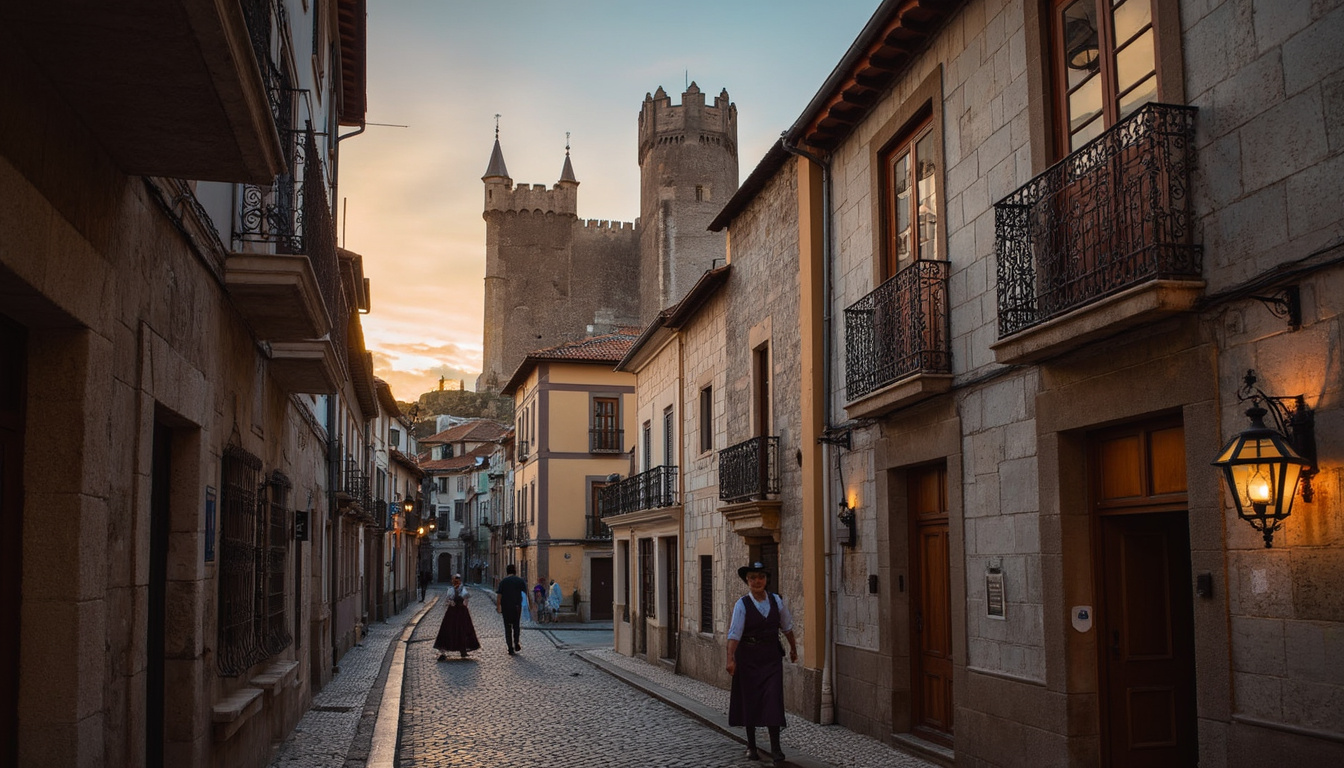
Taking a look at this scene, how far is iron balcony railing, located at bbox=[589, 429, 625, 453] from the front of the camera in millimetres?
40375

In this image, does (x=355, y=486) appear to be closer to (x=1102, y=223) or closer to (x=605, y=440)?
(x=605, y=440)

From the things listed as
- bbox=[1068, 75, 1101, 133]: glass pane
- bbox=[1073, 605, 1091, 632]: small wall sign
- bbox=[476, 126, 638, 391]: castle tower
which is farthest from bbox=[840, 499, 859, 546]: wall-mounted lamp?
bbox=[476, 126, 638, 391]: castle tower

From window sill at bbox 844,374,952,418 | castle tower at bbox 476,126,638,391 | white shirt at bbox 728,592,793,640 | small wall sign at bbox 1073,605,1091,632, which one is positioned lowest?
white shirt at bbox 728,592,793,640

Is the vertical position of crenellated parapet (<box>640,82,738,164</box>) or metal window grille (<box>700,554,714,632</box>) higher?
crenellated parapet (<box>640,82,738,164</box>)

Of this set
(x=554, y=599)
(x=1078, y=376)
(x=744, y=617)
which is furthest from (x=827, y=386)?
(x=554, y=599)

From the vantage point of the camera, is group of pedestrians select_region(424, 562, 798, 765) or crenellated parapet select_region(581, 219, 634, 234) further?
crenellated parapet select_region(581, 219, 634, 234)

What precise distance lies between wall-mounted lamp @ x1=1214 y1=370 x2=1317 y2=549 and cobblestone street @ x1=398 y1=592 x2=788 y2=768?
5384 millimetres

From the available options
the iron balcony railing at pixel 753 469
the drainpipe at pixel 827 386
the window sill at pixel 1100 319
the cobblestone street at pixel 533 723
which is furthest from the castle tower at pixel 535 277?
the window sill at pixel 1100 319

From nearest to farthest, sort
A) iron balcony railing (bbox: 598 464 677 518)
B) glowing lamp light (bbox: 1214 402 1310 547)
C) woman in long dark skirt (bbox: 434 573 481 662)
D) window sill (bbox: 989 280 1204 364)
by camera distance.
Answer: glowing lamp light (bbox: 1214 402 1310 547) → window sill (bbox: 989 280 1204 364) → iron balcony railing (bbox: 598 464 677 518) → woman in long dark skirt (bbox: 434 573 481 662)

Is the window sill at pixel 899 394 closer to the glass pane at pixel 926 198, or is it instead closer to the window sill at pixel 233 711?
the glass pane at pixel 926 198

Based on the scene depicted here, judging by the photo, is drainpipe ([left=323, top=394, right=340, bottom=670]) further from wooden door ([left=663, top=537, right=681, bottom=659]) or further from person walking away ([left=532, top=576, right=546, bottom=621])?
person walking away ([left=532, top=576, right=546, bottom=621])

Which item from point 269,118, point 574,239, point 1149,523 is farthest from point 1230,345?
point 574,239

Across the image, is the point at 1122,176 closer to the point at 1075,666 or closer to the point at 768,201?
the point at 1075,666

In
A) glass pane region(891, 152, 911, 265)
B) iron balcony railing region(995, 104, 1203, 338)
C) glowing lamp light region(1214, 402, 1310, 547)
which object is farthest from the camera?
glass pane region(891, 152, 911, 265)
